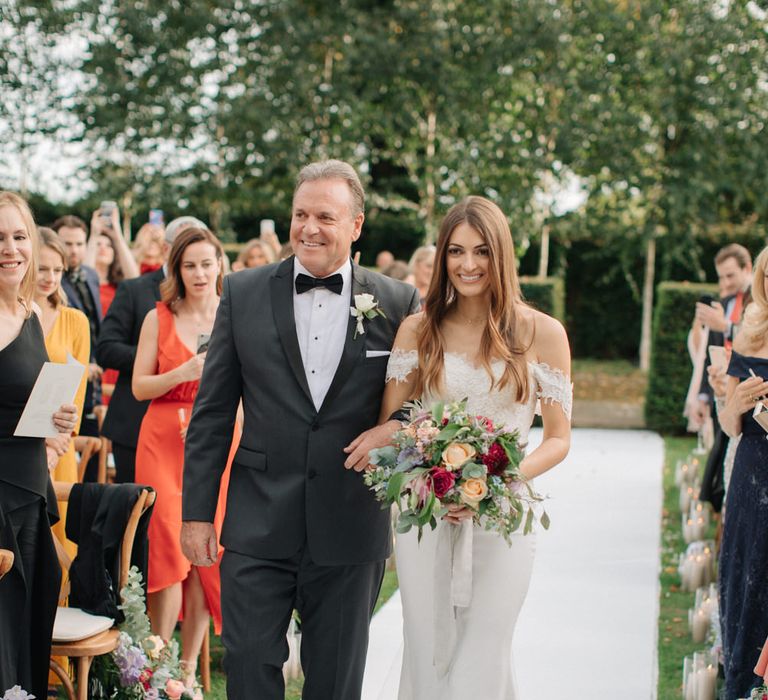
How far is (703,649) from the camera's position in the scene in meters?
6.44

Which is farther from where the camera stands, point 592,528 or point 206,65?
point 206,65

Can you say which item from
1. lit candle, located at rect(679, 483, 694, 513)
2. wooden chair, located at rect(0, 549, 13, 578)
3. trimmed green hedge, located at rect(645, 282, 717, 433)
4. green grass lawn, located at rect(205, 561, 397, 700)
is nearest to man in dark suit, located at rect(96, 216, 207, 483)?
green grass lawn, located at rect(205, 561, 397, 700)

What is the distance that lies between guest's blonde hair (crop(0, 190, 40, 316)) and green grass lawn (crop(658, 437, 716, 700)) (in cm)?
365

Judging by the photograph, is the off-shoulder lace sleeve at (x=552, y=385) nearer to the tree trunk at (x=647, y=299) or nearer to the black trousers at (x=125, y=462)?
the black trousers at (x=125, y=462)

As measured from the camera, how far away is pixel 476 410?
155 inches

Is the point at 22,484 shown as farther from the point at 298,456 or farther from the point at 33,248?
the point at 298,456

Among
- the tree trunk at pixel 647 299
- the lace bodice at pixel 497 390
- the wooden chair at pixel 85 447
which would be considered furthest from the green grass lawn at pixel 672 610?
the tree trunk at pixel 647 299

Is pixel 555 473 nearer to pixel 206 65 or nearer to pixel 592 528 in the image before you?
pixel 592 528

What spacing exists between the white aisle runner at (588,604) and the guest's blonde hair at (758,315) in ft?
6.24

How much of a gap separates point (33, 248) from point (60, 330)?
95 cm

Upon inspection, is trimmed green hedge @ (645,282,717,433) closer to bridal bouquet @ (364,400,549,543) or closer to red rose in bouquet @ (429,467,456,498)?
bridal bouquet @ (364,400,549,543)

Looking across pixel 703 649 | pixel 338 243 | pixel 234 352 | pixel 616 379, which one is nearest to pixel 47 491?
pixel 234 352

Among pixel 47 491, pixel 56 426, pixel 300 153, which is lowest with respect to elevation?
pixel 47 491

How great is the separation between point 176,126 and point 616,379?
917 centimetres
